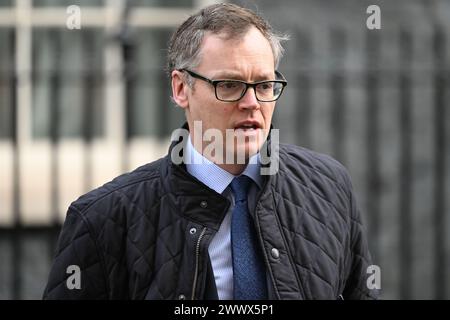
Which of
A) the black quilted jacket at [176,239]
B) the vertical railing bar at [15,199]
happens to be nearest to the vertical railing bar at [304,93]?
the vertical railing bar at [15,199]

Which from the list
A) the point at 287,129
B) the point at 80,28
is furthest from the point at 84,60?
the point at 287,129

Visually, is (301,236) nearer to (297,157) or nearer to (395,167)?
(297,157)

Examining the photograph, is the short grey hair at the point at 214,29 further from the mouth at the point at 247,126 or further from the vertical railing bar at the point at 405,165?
the vertical railing bar at the point at 405,165

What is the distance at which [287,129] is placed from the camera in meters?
6.42

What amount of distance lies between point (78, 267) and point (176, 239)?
11.4 inches

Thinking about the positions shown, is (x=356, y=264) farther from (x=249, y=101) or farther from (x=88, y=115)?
(x=88, y=115)

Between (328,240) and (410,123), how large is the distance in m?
3.87

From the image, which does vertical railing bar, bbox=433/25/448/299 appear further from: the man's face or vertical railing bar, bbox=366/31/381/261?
the man's face

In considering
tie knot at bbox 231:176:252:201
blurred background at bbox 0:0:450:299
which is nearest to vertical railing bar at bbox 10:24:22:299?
blurred background at bbox 0:0:450:299

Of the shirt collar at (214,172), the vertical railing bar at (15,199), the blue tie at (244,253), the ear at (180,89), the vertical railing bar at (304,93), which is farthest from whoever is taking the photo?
the vertical railing bar at (304,93)

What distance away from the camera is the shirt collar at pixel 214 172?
8.75 feet

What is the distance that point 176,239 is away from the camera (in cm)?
258

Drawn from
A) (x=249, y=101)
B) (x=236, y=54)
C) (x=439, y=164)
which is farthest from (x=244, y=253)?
(x=439, y=164)

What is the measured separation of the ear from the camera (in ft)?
9.09
